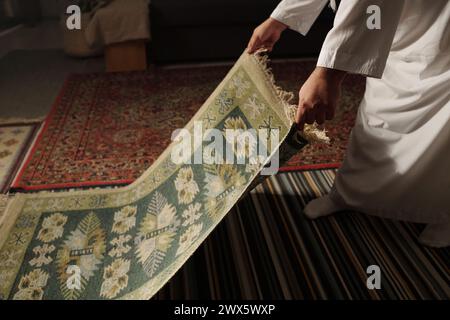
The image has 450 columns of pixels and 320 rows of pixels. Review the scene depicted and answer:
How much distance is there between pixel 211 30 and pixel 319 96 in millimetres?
2163

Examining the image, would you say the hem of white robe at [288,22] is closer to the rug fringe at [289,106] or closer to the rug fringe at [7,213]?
the rug fringe at [289,106]

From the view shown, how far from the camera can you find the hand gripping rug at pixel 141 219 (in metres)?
1.03

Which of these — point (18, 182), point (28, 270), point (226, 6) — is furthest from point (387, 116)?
point (226, 6)

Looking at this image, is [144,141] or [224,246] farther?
[144,141]

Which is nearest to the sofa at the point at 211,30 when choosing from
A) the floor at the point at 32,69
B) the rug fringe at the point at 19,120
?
the floor at the point at 32,69

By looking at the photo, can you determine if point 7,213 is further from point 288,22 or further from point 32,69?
point 32,69

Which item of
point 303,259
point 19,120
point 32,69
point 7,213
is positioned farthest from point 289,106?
point 32,69

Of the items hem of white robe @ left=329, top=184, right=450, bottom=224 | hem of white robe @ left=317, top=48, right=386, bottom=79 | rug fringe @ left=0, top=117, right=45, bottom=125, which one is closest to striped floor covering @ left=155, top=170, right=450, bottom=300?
hem of white robe @ left=329, top=184, right=450, bottom=224

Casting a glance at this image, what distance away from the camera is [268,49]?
48.0 inches

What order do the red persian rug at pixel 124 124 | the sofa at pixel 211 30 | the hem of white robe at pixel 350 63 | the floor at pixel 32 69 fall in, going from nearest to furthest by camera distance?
the hem of white robe at pixel 350 63
the red persian rug at pixel 124 124
the floor at pixel 32 69
the sofa at pixel 211 30

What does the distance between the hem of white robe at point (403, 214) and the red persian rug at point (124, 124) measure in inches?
15.1

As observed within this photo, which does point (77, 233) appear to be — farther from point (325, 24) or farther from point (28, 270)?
point (325, 24)

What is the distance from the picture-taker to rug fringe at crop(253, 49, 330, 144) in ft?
2.82

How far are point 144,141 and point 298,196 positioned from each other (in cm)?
88
